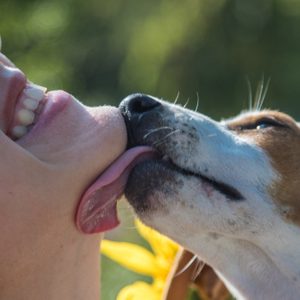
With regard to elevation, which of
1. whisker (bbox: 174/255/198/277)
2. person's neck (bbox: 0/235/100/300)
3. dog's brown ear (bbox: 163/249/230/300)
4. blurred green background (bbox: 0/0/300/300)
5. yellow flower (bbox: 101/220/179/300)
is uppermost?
person's neck (bbox: 0/235/100/300)

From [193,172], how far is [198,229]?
16 centimetres

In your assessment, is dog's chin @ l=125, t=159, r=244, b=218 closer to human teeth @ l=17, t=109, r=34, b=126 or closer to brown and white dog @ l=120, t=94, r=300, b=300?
brown and white dog @ l=120, t=94, r=300, b=300

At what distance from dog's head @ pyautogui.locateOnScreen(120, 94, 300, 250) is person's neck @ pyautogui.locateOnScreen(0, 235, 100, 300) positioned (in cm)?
24

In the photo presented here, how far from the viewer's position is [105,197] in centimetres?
199

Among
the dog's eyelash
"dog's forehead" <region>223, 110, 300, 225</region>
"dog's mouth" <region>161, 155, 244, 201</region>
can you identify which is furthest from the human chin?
the dog's eyelash

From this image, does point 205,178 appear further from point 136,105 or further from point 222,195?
point 136,105

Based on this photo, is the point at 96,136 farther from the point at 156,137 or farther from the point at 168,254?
the point at 168,254

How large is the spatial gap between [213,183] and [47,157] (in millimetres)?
607

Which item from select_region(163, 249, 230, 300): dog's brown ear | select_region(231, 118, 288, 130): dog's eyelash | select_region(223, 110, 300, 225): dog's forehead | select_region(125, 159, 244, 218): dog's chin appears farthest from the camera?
select_region(231, 118, 288, 130): dog's eyelash

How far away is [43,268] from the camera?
189 centimetres

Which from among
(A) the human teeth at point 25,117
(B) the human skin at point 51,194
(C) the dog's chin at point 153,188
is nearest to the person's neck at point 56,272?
(B) the human skin at point 51,194

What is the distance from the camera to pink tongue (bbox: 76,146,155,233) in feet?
6.27

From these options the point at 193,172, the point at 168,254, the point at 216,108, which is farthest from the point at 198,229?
the point at 216,108

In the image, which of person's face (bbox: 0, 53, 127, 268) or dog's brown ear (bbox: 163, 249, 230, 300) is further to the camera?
dog's brown ear (bbox: 163, 249, 230, 300)
